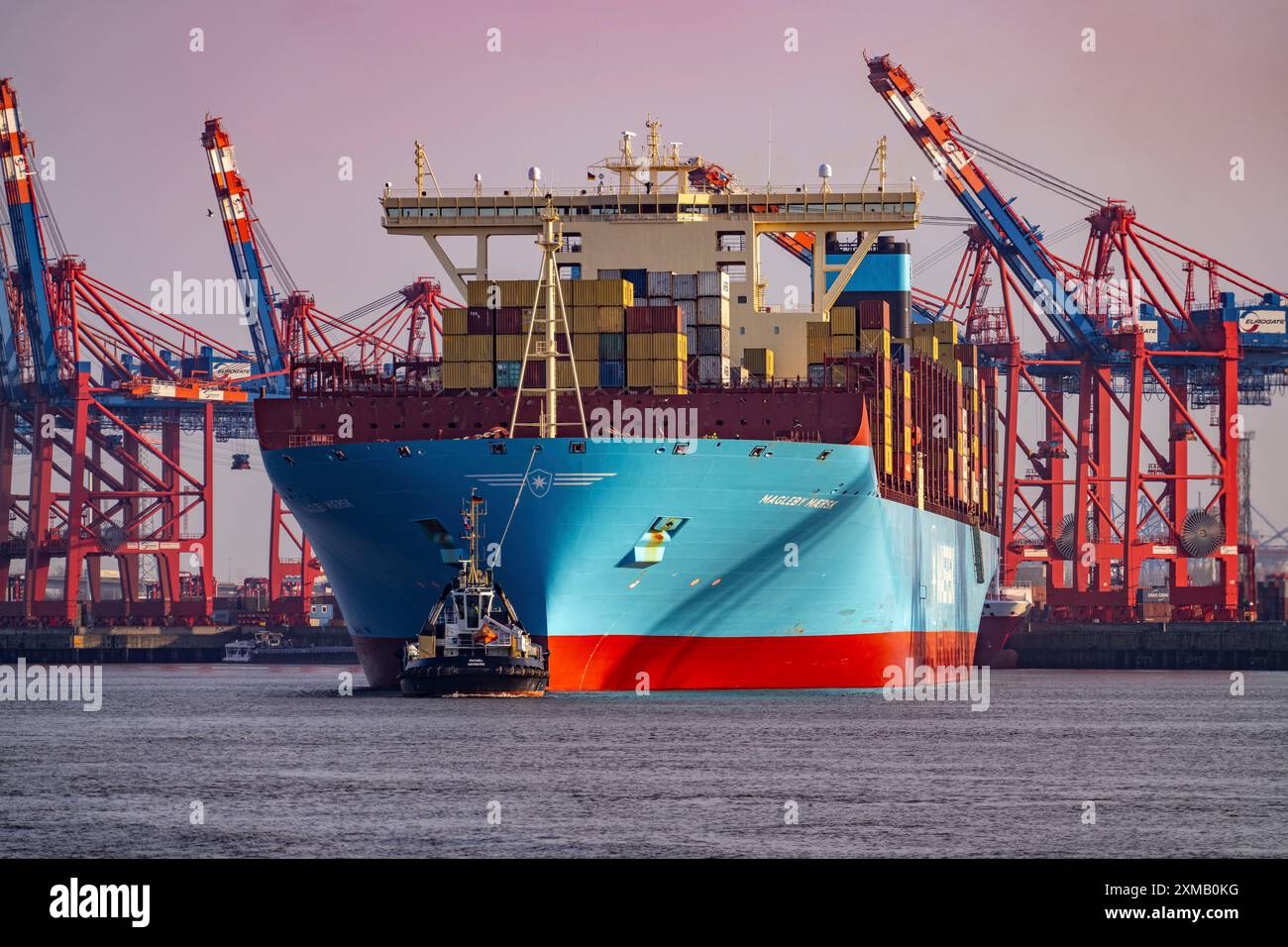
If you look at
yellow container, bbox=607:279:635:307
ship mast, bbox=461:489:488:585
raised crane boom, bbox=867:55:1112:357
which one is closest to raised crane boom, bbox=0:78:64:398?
raised crane boom, bbox=867:55:1112:357

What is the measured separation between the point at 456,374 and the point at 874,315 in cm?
1568

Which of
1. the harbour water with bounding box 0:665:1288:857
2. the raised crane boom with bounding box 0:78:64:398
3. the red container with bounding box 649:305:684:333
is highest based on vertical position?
the raised crane boom with bounding box 0:78:64:398

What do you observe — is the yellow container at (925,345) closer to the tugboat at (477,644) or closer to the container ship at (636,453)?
the container ship at (636,453)

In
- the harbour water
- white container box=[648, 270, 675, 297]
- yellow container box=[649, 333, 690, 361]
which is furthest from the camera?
white container box=[648, 270, 675, 297]

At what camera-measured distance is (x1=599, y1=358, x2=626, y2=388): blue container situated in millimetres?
59250

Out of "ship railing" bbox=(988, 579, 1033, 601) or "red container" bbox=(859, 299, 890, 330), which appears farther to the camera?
"ship railing" bbox=(988, 579, 1033, 601)

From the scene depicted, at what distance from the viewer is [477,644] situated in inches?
2219

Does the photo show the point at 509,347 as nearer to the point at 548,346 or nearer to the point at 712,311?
the point at 548,346

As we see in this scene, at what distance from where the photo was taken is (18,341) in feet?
410

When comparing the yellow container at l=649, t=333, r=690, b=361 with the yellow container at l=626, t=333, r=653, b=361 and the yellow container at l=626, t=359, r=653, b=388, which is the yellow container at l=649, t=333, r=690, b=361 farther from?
the yellow container at l=626, t=359, r=653, b=388

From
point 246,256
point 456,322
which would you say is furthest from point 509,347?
point 246,256

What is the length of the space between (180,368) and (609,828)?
344 feet

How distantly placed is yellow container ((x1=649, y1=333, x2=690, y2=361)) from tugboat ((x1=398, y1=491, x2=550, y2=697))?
7.34m

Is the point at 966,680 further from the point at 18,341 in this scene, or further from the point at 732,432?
the point at 18,341
